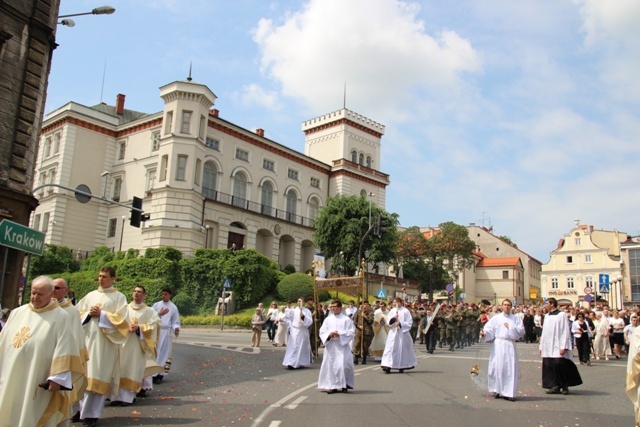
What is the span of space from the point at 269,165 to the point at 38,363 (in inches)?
2034

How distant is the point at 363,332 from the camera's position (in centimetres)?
1814

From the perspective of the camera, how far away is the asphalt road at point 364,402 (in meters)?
8.27

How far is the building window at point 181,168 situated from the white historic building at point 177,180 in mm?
78

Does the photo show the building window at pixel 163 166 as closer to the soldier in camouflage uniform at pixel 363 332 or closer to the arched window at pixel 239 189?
the arched window at pixel 239 189

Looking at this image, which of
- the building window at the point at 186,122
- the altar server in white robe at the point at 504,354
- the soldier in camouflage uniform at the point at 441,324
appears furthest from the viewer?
the building window at the point at 186,122

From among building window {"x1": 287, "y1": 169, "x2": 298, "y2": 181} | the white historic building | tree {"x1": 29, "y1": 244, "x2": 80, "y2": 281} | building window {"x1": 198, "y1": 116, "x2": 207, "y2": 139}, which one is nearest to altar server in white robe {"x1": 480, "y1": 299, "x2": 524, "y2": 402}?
the white historic building

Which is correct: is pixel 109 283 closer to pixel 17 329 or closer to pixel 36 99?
pixel 17 329

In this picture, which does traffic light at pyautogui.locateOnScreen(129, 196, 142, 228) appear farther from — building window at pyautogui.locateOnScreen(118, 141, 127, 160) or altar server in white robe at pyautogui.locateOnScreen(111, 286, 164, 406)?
building window at pyautogui.locateOnScreen(118, 141, 127, 160)

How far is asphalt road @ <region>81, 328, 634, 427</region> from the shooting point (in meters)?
8.27

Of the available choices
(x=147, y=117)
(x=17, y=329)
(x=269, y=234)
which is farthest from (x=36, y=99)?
(x=269, y=234)

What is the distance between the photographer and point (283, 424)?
7832 mm

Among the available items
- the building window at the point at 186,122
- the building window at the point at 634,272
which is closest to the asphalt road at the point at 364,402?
the building window at the point at 186,122

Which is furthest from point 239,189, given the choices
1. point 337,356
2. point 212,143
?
point 337,356

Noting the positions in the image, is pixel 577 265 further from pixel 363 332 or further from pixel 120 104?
pixel 363 332
